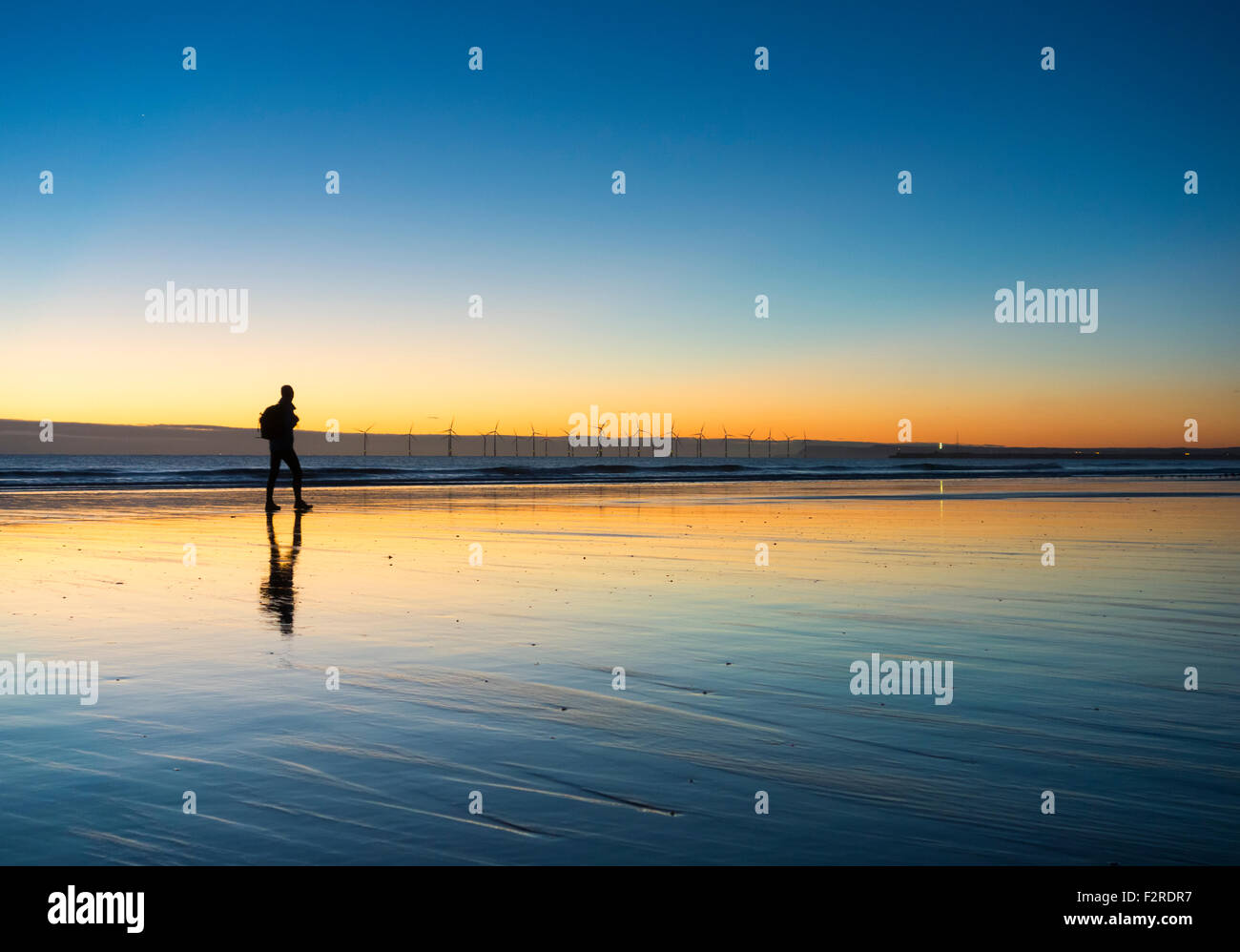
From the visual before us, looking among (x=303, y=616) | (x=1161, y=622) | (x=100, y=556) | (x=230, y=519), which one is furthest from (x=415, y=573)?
(x=230, y=519)

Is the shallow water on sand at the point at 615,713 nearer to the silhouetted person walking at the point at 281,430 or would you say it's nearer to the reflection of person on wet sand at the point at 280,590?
the reflection of person on wet sand at the point at 280,590

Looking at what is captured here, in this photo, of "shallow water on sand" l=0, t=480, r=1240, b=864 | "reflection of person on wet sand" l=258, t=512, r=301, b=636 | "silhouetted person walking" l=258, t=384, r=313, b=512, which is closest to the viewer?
"shallow water on sand" l=0, t=480, r=1240, b=864

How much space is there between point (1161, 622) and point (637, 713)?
18.3ft

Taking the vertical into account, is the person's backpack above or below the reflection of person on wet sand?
above

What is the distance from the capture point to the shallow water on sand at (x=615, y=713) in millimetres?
3898

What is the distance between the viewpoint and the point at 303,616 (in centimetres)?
895

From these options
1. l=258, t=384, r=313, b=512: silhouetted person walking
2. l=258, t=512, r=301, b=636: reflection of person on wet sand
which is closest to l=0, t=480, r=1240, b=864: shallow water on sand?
l=258, t=512, r=301, b=636: reflection of person on wet sand

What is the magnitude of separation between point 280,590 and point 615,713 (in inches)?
237

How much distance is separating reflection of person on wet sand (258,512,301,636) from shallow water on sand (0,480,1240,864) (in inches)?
3.1

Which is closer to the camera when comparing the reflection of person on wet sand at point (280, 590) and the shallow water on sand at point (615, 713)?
the shallow water on sand at point (615, 713)

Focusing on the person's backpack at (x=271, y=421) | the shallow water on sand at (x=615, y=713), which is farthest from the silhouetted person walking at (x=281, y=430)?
the shallow water on sand at (x=615, y=713)

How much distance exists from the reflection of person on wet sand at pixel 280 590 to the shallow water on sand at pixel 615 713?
0.26 ft

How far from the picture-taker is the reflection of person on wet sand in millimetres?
8820

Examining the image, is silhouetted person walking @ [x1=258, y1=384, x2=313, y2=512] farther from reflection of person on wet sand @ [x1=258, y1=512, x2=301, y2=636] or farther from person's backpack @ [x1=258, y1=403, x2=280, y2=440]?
reflection of person on wet sand @ [x1=258, y1=512, x2=301, y2=636]
